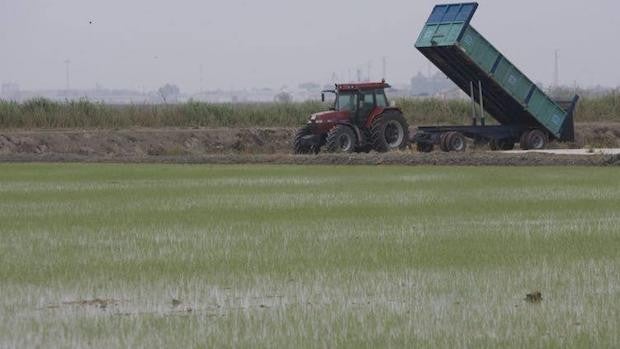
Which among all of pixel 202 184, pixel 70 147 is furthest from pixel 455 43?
pixel 70 147

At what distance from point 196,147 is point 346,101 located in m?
12.6

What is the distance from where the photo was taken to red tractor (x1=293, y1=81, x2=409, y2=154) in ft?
145

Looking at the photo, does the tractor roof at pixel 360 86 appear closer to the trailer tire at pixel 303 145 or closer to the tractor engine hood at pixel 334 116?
the tractor engine hood at pixel 334 116

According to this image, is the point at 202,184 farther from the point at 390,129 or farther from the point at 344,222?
the point at 390,129

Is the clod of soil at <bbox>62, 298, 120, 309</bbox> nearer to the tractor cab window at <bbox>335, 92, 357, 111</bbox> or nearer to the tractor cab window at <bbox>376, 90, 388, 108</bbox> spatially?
the tractor cab window at <bbox>335, 92, 357, 111</bbox>

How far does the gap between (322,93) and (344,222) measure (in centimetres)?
2258

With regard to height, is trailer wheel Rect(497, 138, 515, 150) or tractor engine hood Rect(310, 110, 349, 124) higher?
tractor engine hood Rect(310, 110, 349, 124)

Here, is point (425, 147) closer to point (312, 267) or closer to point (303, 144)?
point (303, 144)

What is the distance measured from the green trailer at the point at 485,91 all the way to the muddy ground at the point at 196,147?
1.33m

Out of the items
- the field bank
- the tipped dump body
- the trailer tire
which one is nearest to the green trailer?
the tipped dump body

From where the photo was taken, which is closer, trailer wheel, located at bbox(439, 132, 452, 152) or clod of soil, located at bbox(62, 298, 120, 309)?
clod of soil, located at bbox(62, 298, 120, 309)

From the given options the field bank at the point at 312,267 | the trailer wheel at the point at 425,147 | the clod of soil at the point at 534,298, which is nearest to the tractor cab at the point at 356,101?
the trailer wheel at the point at 425,147

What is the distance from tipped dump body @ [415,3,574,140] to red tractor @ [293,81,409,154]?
2.21m

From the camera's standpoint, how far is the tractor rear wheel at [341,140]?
144 ft
